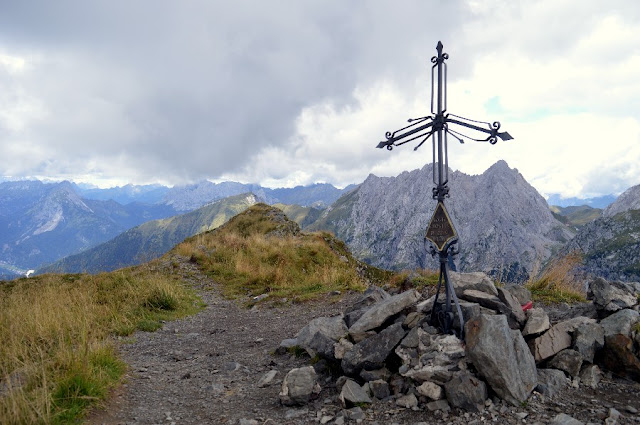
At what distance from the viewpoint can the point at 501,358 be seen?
6.06 meters

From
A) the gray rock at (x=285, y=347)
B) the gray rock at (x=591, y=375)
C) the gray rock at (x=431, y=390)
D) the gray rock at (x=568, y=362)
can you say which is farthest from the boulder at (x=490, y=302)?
the gray rock at (x=285, y=347)

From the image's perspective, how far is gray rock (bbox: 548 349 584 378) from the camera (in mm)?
6715

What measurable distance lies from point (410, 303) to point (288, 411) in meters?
3.65

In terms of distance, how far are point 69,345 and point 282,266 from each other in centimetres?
1438

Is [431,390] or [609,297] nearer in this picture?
[431,390]

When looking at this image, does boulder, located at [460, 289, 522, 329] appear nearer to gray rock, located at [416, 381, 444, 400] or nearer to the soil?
the soil

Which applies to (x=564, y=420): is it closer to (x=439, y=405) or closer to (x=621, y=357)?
(x=439, y=405)

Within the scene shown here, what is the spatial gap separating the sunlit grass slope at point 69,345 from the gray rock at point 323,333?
4219 millimetres

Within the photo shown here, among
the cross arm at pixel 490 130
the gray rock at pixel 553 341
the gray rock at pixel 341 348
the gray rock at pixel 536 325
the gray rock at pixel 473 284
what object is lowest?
the gray rock at pixel 341 348

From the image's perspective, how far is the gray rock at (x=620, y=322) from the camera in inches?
273

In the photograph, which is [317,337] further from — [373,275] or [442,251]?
[373,275]

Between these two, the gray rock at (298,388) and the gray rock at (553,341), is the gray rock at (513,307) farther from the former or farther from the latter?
the gray rock at (298,388)

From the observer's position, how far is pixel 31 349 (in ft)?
25.8

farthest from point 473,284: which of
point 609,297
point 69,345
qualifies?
point 69,345
